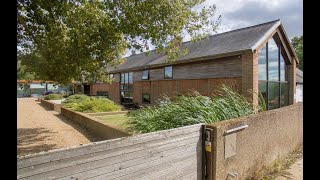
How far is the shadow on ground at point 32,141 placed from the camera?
7945mm

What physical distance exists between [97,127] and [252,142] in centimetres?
647

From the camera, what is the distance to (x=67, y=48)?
25.7 feet

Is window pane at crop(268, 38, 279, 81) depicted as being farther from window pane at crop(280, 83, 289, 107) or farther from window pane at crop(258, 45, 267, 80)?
window pane at crop(280, 83, 289, 107)

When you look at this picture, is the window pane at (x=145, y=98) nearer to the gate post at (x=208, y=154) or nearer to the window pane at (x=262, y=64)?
the window pane at (x=262, y=64)

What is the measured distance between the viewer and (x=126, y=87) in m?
25.4

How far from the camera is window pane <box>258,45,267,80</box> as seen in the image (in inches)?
549

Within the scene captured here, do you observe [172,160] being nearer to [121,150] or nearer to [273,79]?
[121,150]

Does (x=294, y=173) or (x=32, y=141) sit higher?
(x=32, y=141)

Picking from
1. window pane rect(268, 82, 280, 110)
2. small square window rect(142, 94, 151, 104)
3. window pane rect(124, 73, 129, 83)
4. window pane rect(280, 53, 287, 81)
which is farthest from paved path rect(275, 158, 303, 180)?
window pane rect(124, 73, 129, 83)

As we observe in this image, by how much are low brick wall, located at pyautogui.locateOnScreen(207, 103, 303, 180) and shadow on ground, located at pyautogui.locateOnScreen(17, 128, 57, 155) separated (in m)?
5.69

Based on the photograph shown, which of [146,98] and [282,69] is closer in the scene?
[282,69]

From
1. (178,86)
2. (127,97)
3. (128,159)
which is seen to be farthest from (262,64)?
(127,97)

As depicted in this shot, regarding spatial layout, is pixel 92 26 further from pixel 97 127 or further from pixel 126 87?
pixel 126 87

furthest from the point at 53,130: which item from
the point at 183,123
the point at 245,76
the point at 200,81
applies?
the point at 245,76
